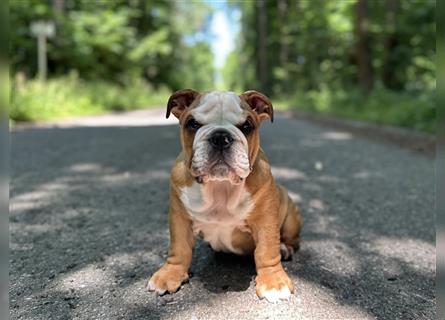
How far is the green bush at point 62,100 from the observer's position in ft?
34.5

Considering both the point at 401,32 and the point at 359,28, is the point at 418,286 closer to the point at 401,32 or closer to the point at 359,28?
the point at 359,28

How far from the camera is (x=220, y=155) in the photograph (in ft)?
6.57

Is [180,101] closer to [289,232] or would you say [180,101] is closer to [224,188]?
[224,188]

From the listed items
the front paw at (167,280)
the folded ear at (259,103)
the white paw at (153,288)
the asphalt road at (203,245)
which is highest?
the folded ear at (259,103)

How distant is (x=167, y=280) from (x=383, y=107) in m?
10.4

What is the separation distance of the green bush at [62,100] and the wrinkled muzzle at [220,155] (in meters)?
6.21

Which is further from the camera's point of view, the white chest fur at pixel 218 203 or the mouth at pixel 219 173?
the white chest fur at pixel 218 203

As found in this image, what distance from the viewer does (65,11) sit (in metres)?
20.3

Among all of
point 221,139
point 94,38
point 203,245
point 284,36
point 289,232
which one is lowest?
point 203,245

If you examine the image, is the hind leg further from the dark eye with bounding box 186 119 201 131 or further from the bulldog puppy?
the dark eye with bounding box 186 119 201 131

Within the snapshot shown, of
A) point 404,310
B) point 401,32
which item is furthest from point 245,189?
point 401,32

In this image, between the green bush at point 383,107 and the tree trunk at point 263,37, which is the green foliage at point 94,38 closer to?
the tree trunk at point 263,37

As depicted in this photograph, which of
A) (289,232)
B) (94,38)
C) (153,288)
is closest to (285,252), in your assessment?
(289,232)

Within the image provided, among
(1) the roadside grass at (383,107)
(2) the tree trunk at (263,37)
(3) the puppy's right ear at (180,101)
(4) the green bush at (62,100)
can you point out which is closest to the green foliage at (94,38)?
(4) the green bush at (62,100)
